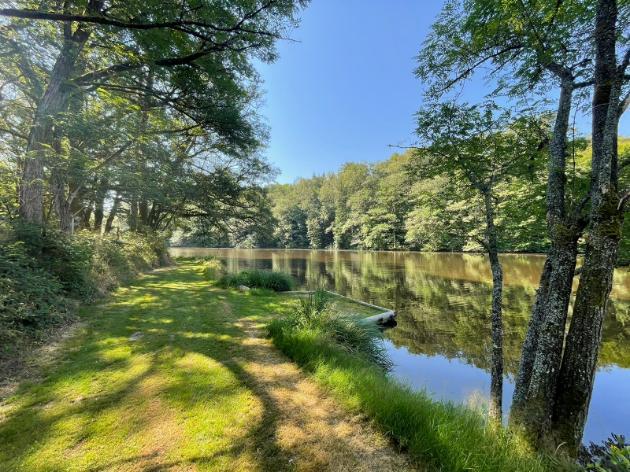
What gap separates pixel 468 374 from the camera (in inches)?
217

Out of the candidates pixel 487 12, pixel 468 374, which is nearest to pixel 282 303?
pixel 468 374

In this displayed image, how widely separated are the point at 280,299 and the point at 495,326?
537 centimetres

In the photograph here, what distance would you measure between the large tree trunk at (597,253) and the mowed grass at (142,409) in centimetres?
271

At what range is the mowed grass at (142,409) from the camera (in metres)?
2.01

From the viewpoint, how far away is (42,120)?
5484mm

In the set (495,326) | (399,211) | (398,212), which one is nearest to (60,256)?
(495,326)

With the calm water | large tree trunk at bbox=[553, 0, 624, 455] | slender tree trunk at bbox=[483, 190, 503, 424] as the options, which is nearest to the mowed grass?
the calm water

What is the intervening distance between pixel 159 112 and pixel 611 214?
33.4 ft

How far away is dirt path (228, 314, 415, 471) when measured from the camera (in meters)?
2.02

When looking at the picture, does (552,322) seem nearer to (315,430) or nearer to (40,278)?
(315,430)

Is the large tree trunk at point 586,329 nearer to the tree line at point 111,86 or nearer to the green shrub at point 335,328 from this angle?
the green shrub at point 335,328

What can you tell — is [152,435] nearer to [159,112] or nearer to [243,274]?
[243,274]

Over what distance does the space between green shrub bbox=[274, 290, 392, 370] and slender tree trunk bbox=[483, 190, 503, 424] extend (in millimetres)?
1669

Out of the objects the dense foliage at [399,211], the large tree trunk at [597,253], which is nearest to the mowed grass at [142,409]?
the large tree trunk at [597,253]
